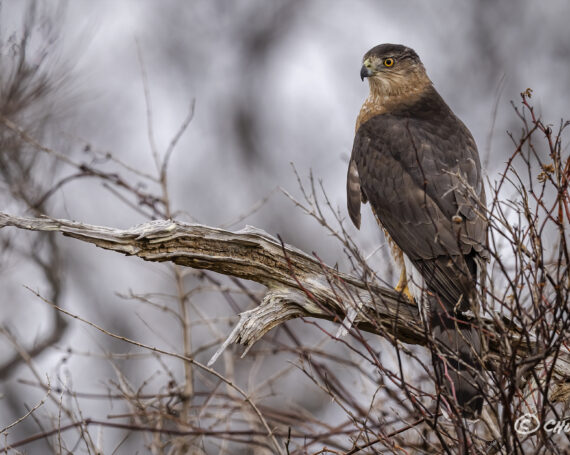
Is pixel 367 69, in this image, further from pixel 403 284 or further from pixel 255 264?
pixel 255 264

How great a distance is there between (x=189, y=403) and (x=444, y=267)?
6.83ft

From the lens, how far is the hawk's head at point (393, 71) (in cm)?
641

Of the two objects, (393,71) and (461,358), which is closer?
(461,358)

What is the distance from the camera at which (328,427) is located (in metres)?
4.64

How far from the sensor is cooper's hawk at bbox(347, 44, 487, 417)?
474 cm

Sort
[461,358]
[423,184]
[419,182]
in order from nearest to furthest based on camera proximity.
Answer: [461,358]
[423,184]
[419,182]

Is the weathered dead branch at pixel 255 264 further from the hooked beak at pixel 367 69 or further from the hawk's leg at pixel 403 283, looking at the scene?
the hooked beak at pixel 367 69

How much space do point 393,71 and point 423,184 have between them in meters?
2.05

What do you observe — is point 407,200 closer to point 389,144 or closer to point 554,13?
point 389,144

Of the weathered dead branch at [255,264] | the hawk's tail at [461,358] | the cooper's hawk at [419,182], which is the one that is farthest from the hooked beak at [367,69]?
the hawk's tail at [461,358]

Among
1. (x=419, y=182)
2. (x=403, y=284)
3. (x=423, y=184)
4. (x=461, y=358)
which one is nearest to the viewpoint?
(x=461, y=358)

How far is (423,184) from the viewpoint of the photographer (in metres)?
4.67

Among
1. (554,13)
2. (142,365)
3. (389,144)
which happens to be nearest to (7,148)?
(389,144)

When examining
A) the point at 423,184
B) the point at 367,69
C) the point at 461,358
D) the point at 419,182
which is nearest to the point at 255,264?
the point at 423,184
